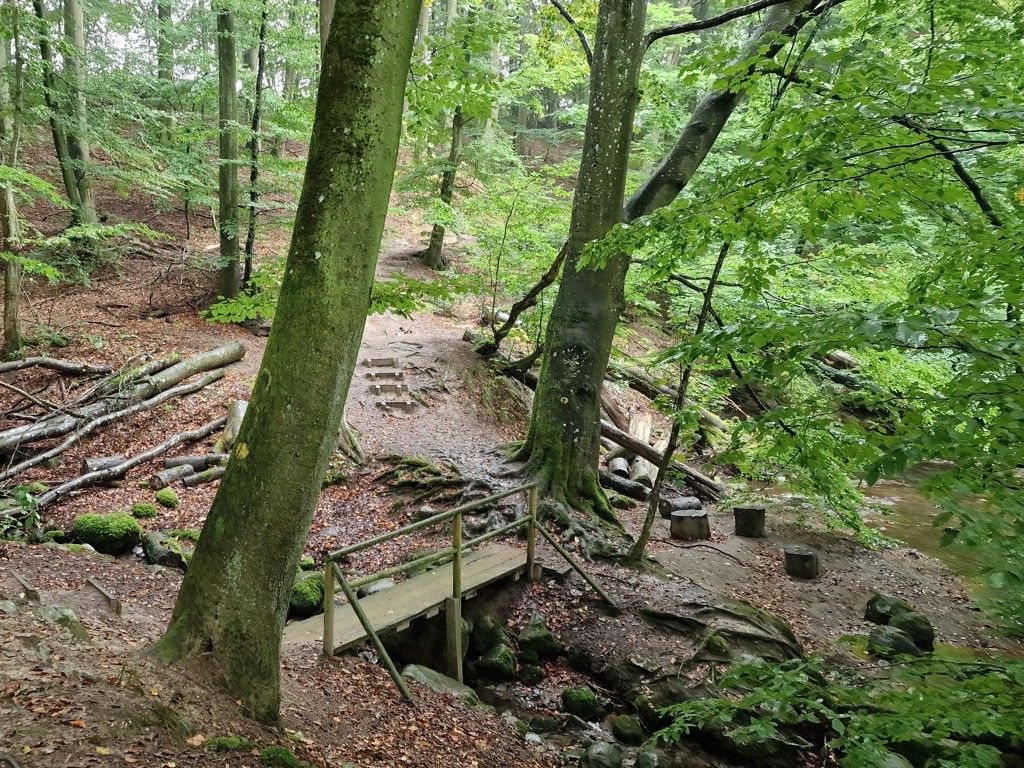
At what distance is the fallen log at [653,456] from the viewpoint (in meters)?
11.4

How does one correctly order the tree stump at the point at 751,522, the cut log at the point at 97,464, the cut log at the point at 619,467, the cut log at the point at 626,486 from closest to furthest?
the cut log at the point at 97,464 < the tree stump at the point at 751,522 < the cut log at the point at 626,486 < the cut log at the point at 619,467

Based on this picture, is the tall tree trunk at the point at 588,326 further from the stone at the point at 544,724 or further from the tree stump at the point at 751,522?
the stone at the point at 544,724

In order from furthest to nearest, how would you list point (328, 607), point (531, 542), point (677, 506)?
point (677, 506) → point (531, 542) → point (328, 607)

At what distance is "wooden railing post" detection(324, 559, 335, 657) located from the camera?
4.89m

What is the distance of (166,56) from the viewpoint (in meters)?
17.7

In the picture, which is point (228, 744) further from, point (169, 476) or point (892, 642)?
point (169, 476)

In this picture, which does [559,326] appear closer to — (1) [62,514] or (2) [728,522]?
(2) [728,522]

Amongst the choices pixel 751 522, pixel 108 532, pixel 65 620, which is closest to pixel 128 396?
pixel 108 532

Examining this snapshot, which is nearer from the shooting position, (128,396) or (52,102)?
(128,396)

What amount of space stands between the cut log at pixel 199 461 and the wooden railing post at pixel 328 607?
200 inches

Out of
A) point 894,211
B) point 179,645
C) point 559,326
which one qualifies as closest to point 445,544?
point 559,326

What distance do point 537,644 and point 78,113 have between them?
14050 mm

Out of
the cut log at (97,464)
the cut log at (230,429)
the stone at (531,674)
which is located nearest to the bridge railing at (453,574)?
the stone at (531,674)

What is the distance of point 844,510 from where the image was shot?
7121 mm
